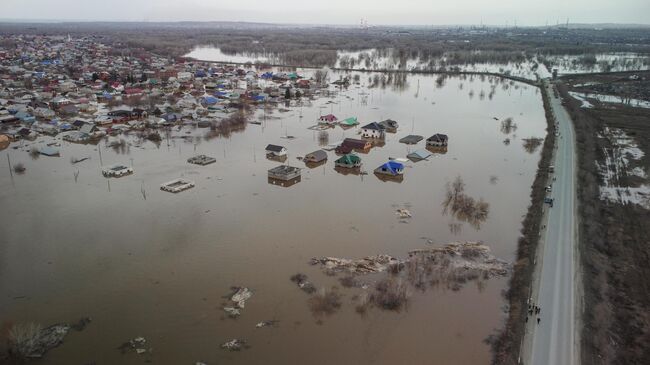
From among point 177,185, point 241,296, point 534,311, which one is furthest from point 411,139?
point 241,296

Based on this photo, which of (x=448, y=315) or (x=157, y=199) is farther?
(x=157, y=199)

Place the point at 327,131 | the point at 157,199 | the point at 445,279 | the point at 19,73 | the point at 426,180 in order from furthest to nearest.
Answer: the point at 19,73
the point at 327,131
the point at 426,180
the point at 157,199
the point at 445,279

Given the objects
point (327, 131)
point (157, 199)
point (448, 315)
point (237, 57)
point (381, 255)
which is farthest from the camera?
point (237, 57)

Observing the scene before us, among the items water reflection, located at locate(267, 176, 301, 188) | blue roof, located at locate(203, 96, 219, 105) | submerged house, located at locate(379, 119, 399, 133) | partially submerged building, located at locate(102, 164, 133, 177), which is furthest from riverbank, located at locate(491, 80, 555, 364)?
blue roof, located at locate(203, 96, 219, 105)

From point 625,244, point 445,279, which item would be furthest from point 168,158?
point 625,244

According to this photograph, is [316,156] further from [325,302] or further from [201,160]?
[325,302]

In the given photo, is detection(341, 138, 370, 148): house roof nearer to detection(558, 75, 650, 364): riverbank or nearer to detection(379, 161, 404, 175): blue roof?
detection(379, 161, 404, 175): blue roof

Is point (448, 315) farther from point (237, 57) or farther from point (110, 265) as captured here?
point (237, 57)
